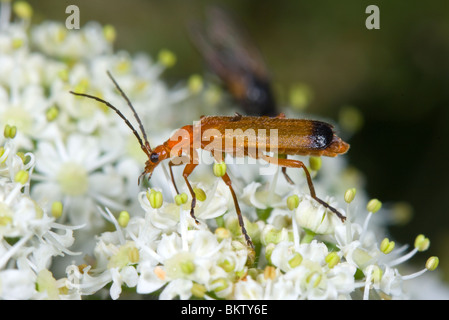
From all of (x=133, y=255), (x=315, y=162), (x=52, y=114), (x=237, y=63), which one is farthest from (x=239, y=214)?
(x=237, y=63)

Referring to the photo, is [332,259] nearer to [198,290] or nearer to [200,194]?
[198,290]

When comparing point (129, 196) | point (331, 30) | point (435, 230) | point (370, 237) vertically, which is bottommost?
point (435, 230)

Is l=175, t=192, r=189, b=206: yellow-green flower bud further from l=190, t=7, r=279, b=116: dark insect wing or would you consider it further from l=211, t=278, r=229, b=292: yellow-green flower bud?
l=190, t=7, r=279, b=116: dark insect wing

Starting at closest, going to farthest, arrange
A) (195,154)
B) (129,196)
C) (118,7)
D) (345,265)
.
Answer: (345,265)
(195,154)
(129,196)
(118,7)

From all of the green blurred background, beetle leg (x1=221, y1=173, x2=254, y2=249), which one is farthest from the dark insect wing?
beetle leg (x1=221, y1=173, x2=254, y2=249)

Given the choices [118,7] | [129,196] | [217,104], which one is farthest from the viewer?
[118,7]

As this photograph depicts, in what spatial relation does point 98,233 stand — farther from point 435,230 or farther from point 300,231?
point 435,230
